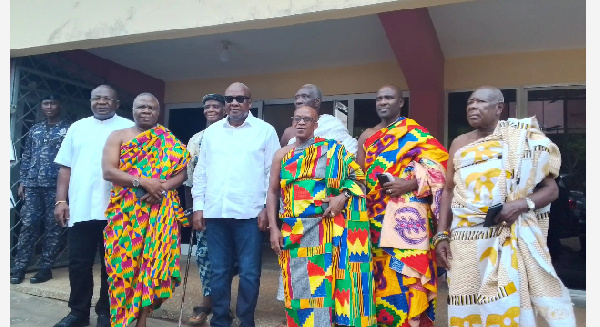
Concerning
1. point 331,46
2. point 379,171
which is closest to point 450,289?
point 379,171

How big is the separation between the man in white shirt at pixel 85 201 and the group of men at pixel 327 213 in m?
0.01

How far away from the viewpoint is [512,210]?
2.57m

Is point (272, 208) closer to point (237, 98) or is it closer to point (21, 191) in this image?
point (237, 98)

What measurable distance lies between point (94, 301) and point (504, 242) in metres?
3.74

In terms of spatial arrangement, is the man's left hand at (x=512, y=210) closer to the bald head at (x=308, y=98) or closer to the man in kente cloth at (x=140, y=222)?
the bald head at (x=308, y=98)

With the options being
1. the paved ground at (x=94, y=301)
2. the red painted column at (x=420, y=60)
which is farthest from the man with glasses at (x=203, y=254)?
the red painted column at (x=420, y=60)

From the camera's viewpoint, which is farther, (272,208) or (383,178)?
(272,208)

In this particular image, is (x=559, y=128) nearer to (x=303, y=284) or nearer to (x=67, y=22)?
(x=303, y=284)

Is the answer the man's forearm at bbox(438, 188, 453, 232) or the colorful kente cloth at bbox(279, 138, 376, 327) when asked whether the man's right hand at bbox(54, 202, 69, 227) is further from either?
the man's forearm at bbox(438, 188, 453, 232)

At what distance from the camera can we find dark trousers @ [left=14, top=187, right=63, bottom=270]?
5.25 metres

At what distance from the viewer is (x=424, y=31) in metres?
4.68

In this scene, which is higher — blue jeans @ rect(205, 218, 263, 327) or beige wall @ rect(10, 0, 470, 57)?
beige wall @ rect(10, 0, 470, 57)

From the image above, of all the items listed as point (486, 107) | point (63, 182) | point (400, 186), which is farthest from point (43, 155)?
point (486, 107)

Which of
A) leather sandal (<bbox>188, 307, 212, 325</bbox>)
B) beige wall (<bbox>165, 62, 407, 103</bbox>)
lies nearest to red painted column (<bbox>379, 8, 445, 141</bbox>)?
beige wall (<bbox>165, 62, 407, 103</bbox>)
